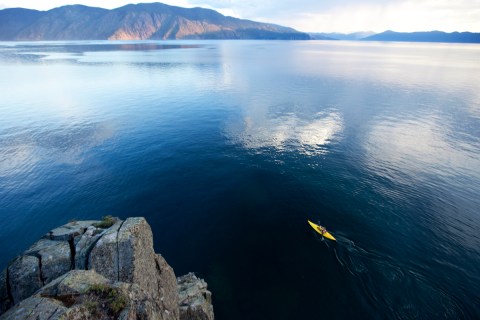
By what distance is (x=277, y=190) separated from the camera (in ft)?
168

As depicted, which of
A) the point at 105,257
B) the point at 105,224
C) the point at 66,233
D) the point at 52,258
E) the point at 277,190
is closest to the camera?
the point at 105,257

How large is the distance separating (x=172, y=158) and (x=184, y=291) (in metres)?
41.1

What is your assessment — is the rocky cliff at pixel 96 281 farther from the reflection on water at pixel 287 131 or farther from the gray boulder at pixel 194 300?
the reflection on water at pixel 287 131

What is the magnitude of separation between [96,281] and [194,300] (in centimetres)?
1296

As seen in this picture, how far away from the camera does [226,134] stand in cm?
7625

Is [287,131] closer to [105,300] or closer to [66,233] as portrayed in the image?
[66,233]

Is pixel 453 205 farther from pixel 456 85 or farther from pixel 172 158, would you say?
pixel 456 85

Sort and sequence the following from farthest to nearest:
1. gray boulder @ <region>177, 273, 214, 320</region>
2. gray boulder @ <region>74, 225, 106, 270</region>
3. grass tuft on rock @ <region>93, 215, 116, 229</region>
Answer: gray boulder @ <region>177, 273, 214, 320</region>, grass tuft on rock @ <region>93, 215, 116, 229</region>, gray boulder @ <region>74, 225, 106, 270</region>

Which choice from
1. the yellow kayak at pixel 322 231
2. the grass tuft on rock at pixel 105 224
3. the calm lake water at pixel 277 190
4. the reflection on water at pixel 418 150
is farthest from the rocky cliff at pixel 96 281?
the reflection on water at pixel 418 150

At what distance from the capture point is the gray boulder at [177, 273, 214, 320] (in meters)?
24.9

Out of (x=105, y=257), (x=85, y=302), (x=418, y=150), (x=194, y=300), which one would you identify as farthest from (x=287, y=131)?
(x=85, y=302)

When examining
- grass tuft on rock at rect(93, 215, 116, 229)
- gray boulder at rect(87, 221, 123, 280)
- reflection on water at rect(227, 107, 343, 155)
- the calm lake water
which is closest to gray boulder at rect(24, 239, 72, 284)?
gray boulder at rect(87, 221, 123, 280)

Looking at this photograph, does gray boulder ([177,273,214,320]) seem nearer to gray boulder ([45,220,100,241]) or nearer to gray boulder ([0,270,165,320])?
gray boulder ([0,270,165,320])

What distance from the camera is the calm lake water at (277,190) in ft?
105
